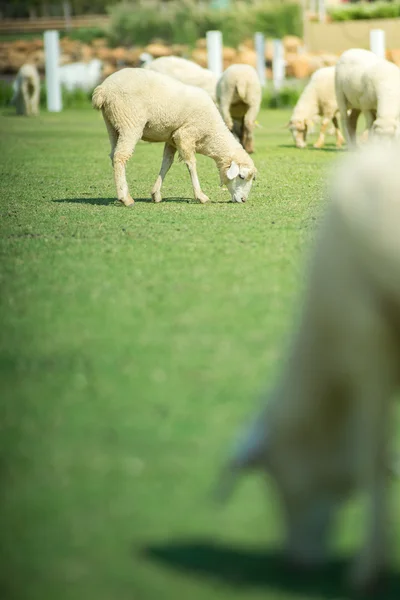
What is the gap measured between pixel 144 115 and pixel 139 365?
6622 millimetres

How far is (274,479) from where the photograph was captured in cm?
336

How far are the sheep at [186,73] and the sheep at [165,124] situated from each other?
7986 millimetres

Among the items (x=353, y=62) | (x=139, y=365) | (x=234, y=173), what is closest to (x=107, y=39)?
(x=353, y=62)

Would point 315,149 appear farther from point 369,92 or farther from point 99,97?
point 99,97

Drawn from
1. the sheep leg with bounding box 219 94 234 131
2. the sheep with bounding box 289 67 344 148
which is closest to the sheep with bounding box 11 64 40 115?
the sheep with bounding box 289 67 344 148

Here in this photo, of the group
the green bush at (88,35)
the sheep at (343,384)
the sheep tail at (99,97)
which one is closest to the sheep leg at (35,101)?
the sheep tail at (99,97)

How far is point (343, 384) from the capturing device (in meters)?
3.22

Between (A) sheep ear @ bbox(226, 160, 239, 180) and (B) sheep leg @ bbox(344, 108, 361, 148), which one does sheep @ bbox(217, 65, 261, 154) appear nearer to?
(B) sheep leg @ bbox(344, 108, 361, 148)

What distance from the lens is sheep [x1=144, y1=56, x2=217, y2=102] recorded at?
20406 mm

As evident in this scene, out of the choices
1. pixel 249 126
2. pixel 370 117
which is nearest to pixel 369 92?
pixel 370 117

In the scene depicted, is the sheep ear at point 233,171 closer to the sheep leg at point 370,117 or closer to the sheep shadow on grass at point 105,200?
the sheep shadow on grass at point 105,200

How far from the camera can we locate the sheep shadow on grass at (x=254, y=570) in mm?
3252

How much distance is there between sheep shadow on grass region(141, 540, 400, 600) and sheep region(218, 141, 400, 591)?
0.21 ft

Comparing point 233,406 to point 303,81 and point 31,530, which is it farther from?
point 303,81
